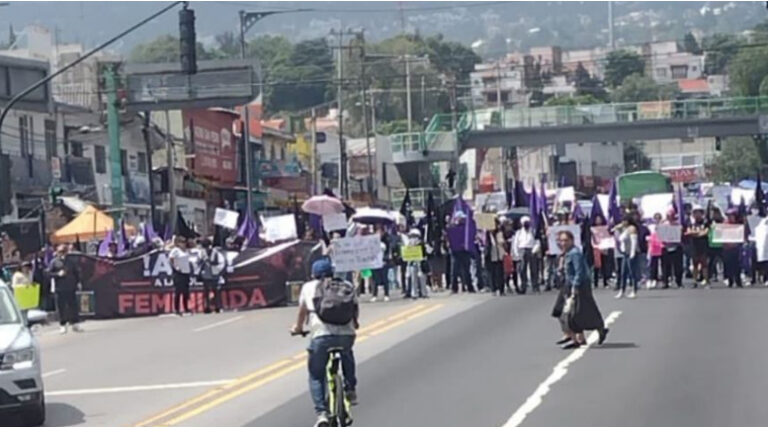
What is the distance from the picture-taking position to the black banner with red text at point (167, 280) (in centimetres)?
3538

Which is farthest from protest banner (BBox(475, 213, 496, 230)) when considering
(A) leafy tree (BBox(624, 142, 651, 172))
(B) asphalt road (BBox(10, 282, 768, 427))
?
(A) leafy tree (BBox(624, 142, 651, 172))

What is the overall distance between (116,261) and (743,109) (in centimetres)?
4808

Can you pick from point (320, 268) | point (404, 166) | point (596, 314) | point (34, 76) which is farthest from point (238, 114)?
point (320, 268)

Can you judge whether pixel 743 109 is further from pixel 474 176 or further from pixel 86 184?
pixel 474 176

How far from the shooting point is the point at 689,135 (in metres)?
76.1

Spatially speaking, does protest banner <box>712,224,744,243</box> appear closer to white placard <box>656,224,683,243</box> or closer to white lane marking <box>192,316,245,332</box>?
white placard <box>656,224,683,243</box>

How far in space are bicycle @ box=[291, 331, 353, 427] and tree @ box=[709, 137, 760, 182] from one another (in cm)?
11073

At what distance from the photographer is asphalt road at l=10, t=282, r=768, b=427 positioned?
15.7m

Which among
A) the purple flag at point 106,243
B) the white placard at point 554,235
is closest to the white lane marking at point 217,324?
→ the white placard at point 554,235

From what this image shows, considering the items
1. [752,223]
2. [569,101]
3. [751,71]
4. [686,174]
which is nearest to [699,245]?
[752,223]

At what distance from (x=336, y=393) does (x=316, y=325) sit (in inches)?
25.9

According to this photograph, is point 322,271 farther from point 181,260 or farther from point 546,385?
point 181,260

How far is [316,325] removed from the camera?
14.3m

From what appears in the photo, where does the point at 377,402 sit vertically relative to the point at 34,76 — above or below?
below
